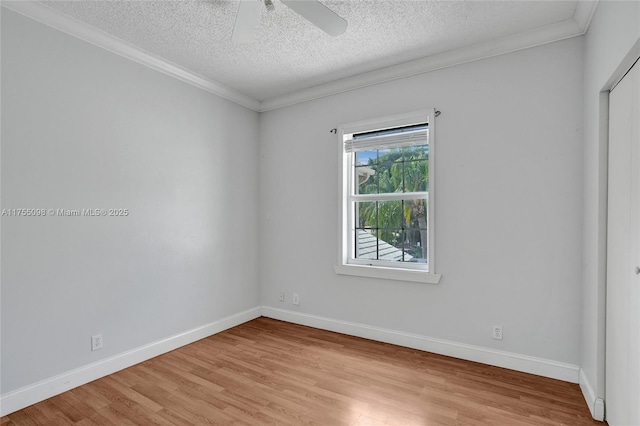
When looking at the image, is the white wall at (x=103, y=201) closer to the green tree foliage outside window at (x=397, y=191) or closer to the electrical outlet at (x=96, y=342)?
the electrical outlet at (x=96, y=342)

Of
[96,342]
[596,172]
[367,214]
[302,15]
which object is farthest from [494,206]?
[96,342]

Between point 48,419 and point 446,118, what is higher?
point 446,118

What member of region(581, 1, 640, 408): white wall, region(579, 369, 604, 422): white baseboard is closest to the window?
region(581, 1, 640, 408): white wall

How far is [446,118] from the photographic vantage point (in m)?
2.94

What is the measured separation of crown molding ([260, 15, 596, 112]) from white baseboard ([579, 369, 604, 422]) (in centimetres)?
244

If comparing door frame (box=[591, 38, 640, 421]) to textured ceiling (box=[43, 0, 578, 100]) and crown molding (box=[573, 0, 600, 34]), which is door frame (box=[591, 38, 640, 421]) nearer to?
crown molding (box=[573, 0, 600, 34])

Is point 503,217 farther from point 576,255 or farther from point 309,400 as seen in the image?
point 309,400

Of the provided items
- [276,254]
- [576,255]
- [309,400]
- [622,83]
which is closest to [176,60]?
[276,254]

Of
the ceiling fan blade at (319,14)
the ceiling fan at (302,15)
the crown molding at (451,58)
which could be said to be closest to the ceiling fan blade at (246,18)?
the ceiling fan at (302,15)

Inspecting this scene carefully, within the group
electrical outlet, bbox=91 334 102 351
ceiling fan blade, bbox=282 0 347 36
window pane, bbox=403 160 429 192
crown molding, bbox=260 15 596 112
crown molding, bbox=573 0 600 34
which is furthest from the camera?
window pane, bbox=403 160 429 192

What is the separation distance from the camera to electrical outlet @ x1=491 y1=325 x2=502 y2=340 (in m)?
2.70

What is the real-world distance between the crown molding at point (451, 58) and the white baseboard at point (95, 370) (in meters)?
2.70

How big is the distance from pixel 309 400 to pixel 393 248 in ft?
5.41

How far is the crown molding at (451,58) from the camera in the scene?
7.96 ft
